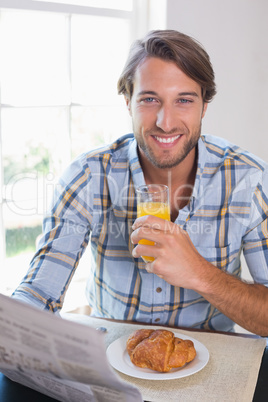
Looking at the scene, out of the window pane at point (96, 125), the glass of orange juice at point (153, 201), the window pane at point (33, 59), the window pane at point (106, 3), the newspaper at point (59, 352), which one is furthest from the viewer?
the window pane at point (96, 125)

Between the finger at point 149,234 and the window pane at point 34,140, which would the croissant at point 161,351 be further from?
the window pane at point 34,140

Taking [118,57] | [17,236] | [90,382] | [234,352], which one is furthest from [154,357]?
[118,57]

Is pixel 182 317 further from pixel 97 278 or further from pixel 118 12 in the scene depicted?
pixel 118 12

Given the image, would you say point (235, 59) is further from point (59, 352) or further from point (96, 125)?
point (59, 352)

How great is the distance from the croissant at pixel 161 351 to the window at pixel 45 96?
1381 millimetres

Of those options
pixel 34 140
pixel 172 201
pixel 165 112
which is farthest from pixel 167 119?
pixel 34 140

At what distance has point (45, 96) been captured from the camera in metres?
2.50

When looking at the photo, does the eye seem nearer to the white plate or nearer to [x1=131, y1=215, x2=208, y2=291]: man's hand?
[x1=131, y1=215, x2=208, y2=291]: man's hand

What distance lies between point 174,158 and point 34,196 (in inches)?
42.0

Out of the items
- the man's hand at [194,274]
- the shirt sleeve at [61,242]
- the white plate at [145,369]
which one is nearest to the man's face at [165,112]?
the shirt sleeve at [61,242]

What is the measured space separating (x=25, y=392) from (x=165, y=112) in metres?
0.97

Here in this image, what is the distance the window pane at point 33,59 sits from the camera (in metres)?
2.34

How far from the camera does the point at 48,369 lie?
2.88 feet

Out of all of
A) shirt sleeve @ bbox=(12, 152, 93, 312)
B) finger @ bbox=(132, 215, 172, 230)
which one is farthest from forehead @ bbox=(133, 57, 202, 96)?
finger @ bbox=(132, 215, 172, 230)
